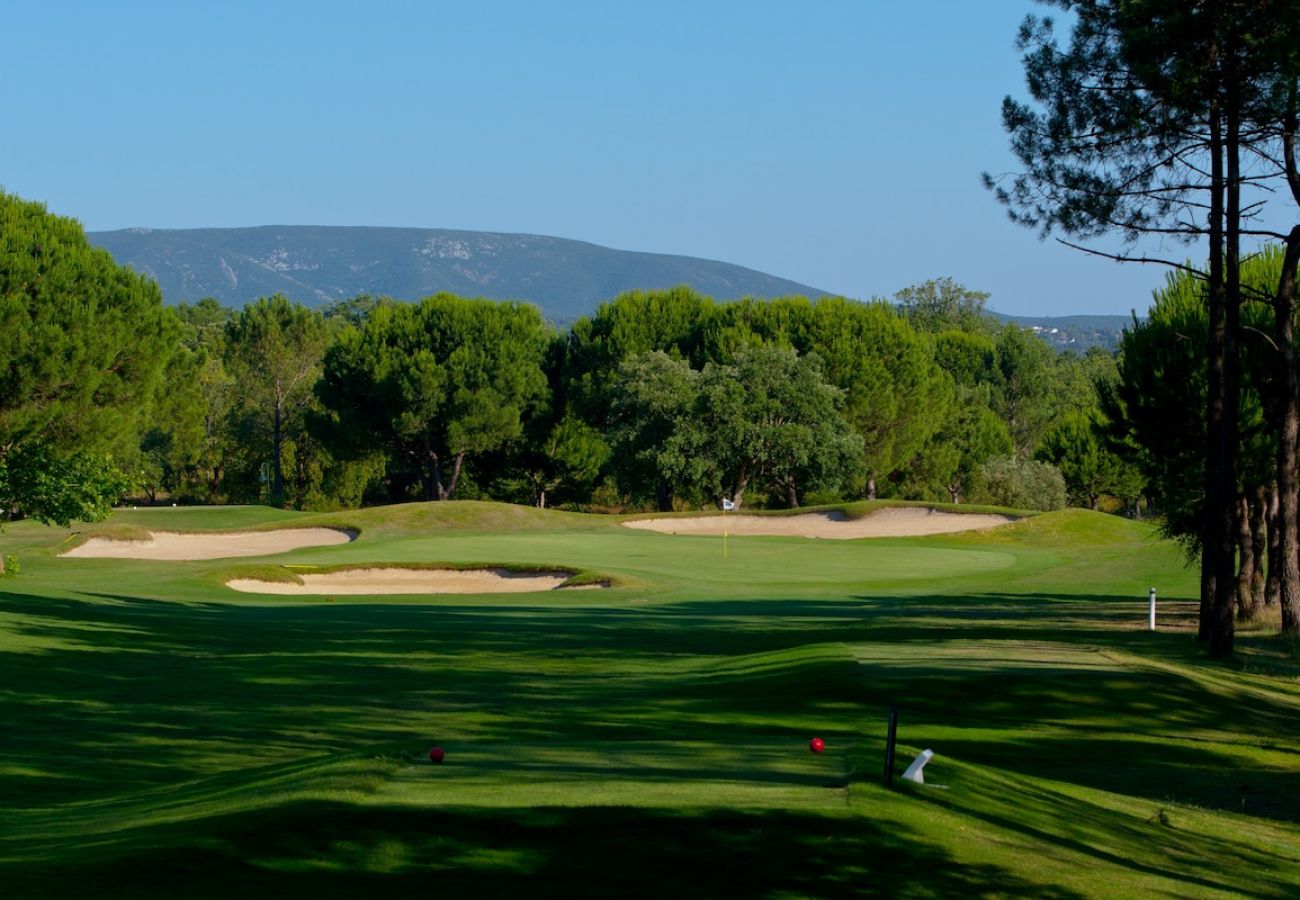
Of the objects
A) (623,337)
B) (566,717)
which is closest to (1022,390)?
(623,337)

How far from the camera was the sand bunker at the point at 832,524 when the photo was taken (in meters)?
63.8

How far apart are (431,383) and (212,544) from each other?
31614 mm

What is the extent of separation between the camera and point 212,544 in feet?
178

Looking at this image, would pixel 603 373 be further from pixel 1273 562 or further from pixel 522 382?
pixel 1273 562

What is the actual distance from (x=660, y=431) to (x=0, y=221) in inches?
1359

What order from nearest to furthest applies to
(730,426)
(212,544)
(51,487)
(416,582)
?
(51,487)
(416,582)
(212,544)
(730,426)

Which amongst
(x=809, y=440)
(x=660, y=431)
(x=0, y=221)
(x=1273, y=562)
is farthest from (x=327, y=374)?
(x=1273, y=562)

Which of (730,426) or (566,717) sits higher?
(730,426)

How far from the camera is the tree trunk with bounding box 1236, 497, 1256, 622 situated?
32594 millimetres

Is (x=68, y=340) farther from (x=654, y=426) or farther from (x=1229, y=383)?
(x=1229, y=383)

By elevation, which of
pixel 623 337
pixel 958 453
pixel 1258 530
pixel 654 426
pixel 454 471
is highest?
pixel 623 337

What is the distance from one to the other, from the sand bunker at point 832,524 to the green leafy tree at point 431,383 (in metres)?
24.0

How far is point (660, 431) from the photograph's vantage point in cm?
7738

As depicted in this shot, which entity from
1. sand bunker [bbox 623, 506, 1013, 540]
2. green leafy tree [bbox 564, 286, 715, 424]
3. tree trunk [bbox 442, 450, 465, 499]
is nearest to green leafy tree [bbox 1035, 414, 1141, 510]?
green leafy tree [bbox 564, 286, 715, 424]
